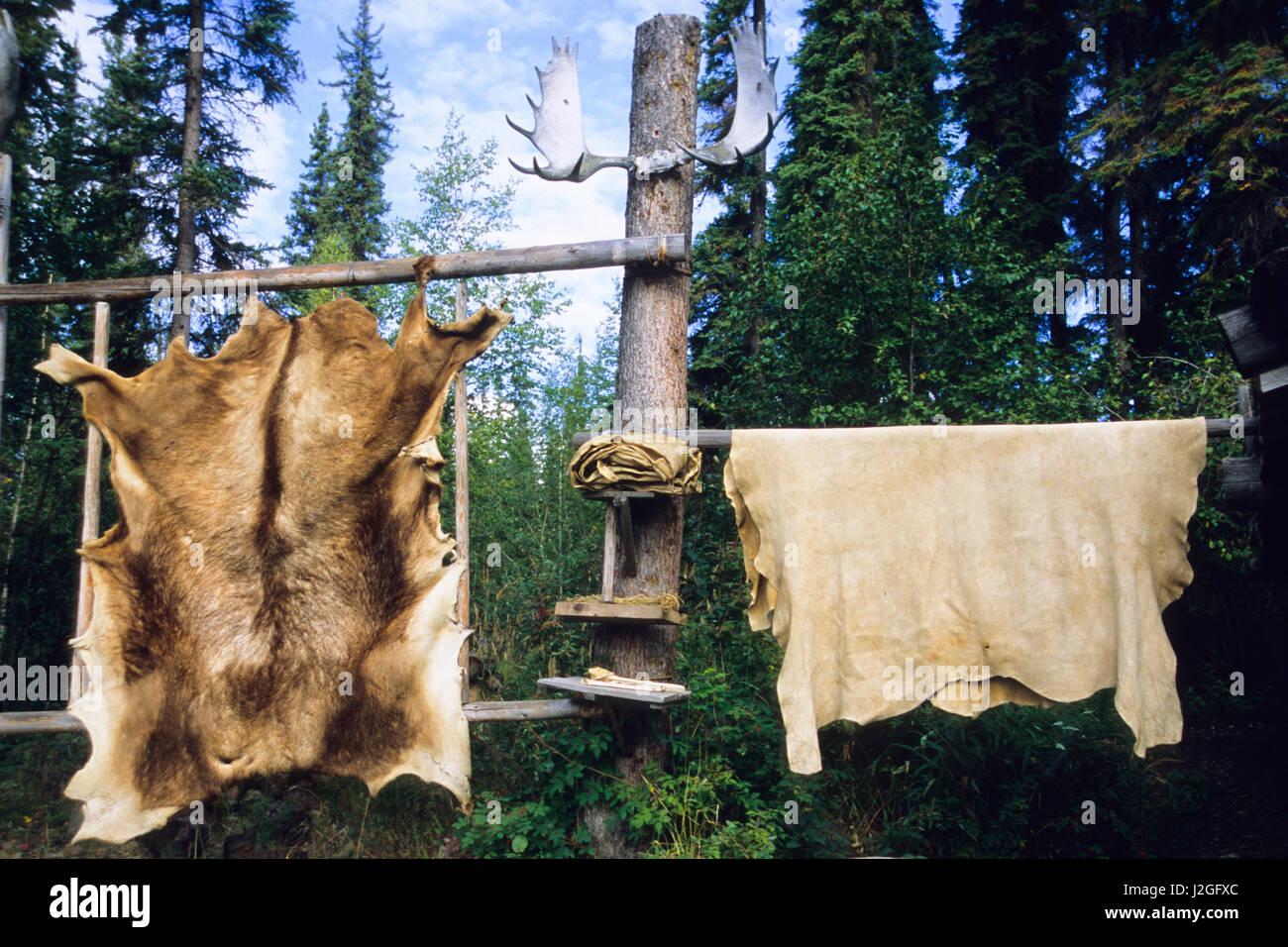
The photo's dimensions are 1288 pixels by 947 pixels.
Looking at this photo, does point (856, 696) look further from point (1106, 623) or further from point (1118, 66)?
point (1118, 66)

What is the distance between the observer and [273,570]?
3.11m

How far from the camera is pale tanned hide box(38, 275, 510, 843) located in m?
2.87

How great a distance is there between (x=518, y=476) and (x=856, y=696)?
425 cm

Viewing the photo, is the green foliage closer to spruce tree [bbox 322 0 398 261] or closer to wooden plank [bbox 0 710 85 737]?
spruce tree [bbox 322 0 398 261]

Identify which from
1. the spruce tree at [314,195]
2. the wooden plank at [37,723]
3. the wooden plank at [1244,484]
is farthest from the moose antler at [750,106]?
the spruce tree at [314,195]

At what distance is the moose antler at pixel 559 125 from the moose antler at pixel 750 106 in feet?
2.06

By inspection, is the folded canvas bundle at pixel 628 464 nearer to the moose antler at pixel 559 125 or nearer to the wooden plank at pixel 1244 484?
the moose antler at pixel 559 125

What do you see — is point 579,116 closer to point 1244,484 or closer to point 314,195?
point 1244,484

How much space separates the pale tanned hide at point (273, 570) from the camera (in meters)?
2.87

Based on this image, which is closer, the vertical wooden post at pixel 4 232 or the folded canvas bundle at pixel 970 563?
the folded canvas bundle at pixel 970 563

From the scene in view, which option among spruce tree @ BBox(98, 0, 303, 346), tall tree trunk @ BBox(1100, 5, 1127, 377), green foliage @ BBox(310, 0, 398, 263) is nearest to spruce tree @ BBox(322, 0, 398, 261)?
green foliage @ BBox(310, 0, 398, 263)

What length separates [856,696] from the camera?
3.16m

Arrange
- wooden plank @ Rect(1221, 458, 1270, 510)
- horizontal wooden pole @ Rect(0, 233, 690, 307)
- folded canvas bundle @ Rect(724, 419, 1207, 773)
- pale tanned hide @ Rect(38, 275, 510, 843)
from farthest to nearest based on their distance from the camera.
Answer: wooden plank @ Rect(1221, 458, 1270, 510) < horizontal wooden pole @ Rect(0, 233, 690, 307) < folded canvas bundle @ Rect(724, 419, 1207, 773) < pale tanned hide @ Rect(38, 275, 510, 843)

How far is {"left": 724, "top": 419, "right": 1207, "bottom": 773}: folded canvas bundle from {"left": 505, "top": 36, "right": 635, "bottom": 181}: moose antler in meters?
1.70
